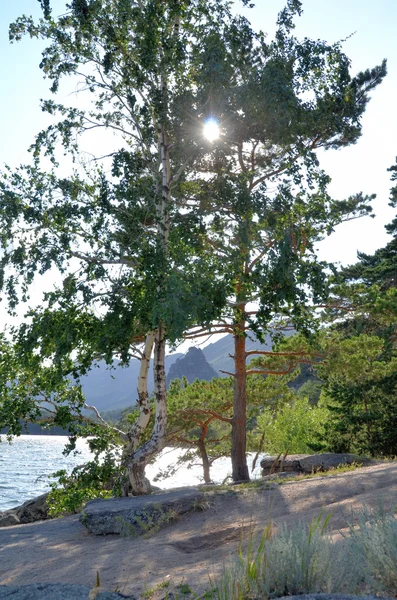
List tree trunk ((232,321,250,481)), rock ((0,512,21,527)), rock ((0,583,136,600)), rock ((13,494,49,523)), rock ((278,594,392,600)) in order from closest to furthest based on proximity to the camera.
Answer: rock ((278,594,392,600)) → rock ((0,583,136,600)) → tree trunk ((232,321,250,481)) → rock ((0,512,21,527)) → rock ((13,494,49,523))

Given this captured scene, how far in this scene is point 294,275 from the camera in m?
12.9

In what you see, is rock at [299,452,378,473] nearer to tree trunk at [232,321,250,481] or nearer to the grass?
tree trunk at [232,321,250,481]

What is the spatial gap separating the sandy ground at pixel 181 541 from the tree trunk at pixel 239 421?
4914mm

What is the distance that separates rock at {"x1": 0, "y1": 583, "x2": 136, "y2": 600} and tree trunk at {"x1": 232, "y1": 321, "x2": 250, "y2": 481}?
37.5ft

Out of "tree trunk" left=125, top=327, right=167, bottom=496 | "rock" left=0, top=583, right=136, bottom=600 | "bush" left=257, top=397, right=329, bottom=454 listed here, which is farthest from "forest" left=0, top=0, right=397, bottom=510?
"bush" left=257, top=397, right=329, bottom=454

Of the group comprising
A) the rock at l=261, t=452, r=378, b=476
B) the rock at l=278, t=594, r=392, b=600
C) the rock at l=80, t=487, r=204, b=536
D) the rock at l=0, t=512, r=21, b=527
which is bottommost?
the rock at l=0, t=512, r=21, b=527

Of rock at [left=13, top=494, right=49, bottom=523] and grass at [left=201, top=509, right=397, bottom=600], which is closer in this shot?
grass at [left=201, top=509, right=397, bottom=600]

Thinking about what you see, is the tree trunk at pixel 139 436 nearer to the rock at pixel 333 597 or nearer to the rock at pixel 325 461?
the rock at pixel 325 461

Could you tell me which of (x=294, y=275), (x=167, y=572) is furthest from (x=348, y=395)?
(x=167, y=572)

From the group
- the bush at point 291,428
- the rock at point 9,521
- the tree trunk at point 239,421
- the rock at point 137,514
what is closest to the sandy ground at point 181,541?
the rock at point 137,514

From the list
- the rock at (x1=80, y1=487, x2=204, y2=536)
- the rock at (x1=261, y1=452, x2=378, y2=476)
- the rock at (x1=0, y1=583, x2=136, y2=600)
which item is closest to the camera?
the rock at (x1=0, y1=583, x2=136, y2=600)

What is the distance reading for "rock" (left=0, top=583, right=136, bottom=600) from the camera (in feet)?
17.0

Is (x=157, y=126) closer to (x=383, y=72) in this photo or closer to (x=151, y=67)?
(x=151, y=67)

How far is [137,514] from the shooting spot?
10125 millimetres
